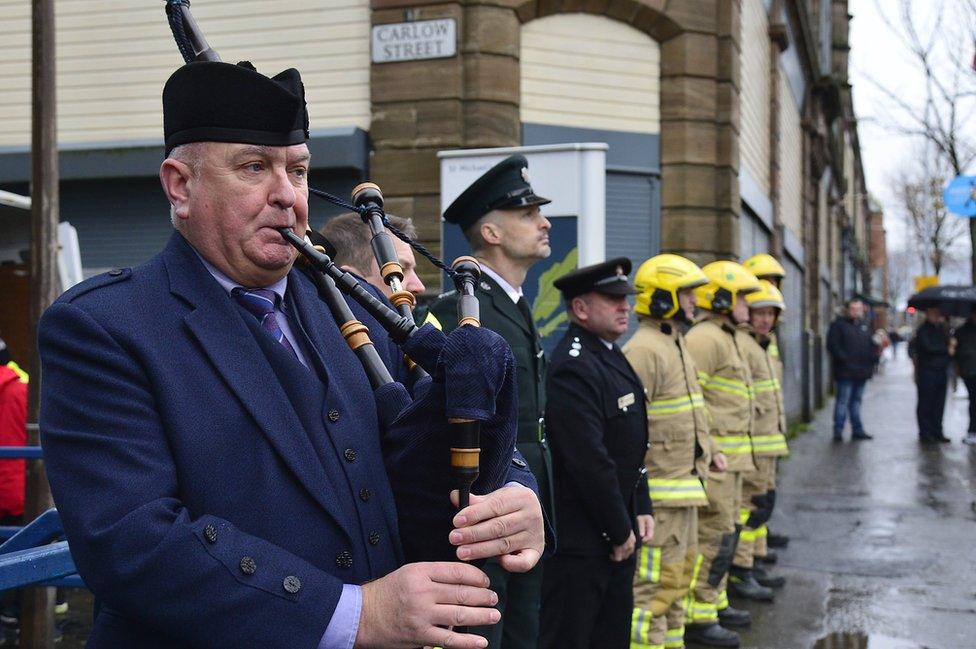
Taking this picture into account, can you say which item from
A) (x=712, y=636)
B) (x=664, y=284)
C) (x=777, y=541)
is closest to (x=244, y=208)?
(x=664, y=284)

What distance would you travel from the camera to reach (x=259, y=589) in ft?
5.44

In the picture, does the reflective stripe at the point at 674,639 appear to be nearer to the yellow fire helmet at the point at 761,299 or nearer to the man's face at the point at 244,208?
the yellow fire helmet at the point at 761,299

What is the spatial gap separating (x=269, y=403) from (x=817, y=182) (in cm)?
2491

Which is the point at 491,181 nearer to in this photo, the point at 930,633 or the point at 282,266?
the point at 282,266

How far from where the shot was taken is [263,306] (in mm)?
1984

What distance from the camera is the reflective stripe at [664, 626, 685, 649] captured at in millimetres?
5648

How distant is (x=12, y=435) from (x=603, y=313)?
3.29 m

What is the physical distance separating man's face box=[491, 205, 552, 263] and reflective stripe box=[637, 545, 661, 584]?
2.02 metres

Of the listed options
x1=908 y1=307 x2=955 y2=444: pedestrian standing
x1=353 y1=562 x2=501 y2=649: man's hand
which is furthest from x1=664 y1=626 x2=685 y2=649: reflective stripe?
x1=908 y1=307 x2=955 y2=444: pedestrian standing

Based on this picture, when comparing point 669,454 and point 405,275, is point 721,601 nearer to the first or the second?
point 669,454

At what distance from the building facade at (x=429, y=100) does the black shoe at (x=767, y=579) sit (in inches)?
150

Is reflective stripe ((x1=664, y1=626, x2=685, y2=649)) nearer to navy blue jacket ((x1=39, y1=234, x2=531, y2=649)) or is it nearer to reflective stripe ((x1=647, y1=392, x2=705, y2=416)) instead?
reflective stripe ((x1=647, y1=392, x2=705, y2=416))

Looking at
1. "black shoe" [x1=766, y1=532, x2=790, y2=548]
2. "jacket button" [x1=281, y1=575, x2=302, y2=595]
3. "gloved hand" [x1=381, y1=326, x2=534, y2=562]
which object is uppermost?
"gloved hand" [x1=381, y1=326, x2=534, y2=562]

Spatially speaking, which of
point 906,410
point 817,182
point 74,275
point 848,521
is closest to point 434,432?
point 74,275
